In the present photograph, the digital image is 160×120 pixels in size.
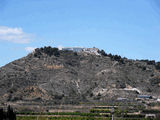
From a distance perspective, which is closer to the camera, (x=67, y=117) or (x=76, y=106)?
(x=67, y=117)

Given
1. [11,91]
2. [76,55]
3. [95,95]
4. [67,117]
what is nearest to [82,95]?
[95,95]

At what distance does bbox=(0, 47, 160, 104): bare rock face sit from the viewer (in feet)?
477

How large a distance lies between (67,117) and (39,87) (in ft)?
126

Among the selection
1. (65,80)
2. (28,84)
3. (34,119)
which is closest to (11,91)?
(28,84)

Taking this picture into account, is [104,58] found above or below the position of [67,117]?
above

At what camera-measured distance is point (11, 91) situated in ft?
480

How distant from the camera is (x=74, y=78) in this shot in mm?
165125

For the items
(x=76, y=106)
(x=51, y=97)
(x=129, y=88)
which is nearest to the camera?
(x=76, y=106)

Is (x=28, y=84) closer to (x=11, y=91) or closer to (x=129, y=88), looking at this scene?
(x=11, y=91)

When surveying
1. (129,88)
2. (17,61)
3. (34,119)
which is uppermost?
(17,61)

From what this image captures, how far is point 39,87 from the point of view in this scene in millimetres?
148375

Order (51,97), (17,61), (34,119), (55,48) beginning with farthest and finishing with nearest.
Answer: (55,48) → (17,61) → (51,97) → (34,119)

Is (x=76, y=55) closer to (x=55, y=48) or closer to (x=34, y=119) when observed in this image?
(x=55, y=48)

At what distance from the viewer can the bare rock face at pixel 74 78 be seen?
477 feet
